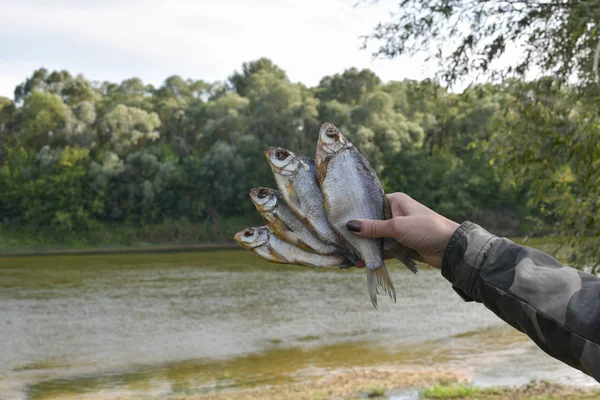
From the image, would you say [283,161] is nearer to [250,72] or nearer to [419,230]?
[419,230]

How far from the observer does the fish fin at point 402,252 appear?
6.53 ft

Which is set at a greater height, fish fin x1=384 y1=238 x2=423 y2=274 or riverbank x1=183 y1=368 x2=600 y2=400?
fish fin x1=384 y1=238 x2=423 y2=274

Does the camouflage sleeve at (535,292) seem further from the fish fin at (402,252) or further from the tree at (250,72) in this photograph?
the tree at (250,72)

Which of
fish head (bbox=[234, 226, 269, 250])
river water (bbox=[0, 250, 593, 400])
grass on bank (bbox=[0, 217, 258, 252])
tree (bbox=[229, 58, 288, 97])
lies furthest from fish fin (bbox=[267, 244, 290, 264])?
tree (bbox=[229, 58, 288, 97])

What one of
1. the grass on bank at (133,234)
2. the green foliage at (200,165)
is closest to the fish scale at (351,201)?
the green foliage at (200,165)

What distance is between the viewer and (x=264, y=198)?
6.69 feet

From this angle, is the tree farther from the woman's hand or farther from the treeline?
the woman's hand

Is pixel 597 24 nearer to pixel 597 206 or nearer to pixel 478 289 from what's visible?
pixel 597 206

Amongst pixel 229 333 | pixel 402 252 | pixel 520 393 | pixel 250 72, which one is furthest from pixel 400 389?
pixel 250 72

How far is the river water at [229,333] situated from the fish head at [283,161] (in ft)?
31.2

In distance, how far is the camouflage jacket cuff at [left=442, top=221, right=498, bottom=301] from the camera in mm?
1685

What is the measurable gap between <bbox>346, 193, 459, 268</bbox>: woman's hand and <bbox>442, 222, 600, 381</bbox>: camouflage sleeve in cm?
12

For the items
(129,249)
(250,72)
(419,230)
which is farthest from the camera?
(250,72)

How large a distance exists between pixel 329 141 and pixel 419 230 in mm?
366
